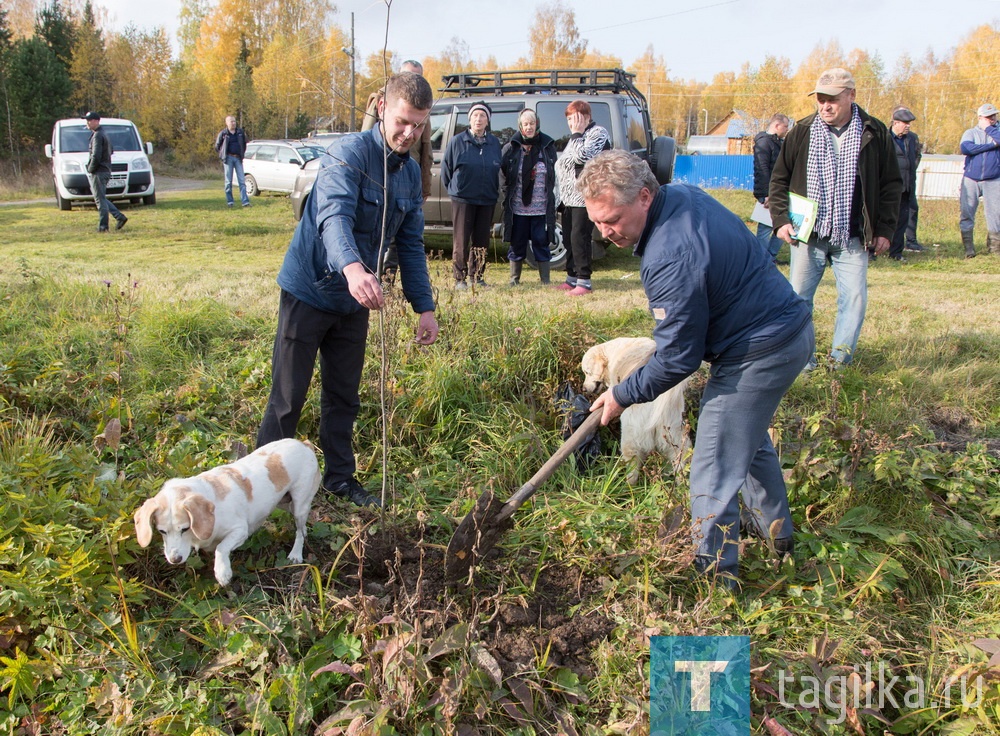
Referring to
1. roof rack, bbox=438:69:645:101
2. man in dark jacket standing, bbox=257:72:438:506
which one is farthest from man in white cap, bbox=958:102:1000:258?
man in dark jacket standing, bbox=257:72:438:506

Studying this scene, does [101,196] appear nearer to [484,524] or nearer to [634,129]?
[634,129]

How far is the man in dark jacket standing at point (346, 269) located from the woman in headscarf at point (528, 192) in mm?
4037

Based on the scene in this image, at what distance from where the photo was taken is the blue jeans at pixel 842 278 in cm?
467

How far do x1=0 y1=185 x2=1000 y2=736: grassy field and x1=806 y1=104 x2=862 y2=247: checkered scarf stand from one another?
1.04 m

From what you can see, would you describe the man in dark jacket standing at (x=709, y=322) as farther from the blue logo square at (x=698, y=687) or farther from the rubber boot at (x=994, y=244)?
the rubber boot at (x=994, y=244)

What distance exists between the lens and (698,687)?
7.89 ft

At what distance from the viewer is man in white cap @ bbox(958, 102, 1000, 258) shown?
29.9 feet

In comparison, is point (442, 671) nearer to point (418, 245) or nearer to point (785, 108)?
point (418, 245)

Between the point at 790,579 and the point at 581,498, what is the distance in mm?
1040

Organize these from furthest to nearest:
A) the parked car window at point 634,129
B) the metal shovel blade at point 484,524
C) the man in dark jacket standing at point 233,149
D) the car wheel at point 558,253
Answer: the man in dark jacket standing at point 233,149, the car wheel at point 558,253, the parked car window at point 634,129, the metal shovel blade at point 484,524

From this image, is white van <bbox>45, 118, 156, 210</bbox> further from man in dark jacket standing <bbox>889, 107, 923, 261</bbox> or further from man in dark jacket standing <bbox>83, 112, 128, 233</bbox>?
man in dark jacket standing <bbox>889, 107, 923, 261</bbox>

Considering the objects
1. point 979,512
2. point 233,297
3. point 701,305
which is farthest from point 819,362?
point 233,297

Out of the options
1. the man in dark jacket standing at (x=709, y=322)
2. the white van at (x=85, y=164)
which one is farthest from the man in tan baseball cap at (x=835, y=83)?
the white van at (x=85, y=164)

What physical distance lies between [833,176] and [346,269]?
3.63 metres
